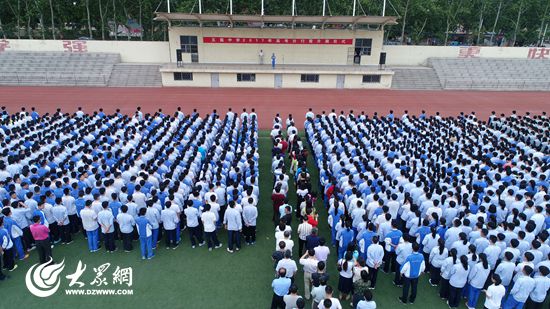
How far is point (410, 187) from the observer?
325 inches

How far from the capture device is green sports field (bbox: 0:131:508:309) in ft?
20.4

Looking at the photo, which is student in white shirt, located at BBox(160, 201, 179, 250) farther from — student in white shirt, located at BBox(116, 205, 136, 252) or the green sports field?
student in white shirt, located at BBox(116, 205, 136, 252)

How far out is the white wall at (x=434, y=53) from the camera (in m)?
28.6

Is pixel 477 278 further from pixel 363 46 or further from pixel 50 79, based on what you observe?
pixel 50 79

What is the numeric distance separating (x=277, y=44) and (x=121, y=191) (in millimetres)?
19773

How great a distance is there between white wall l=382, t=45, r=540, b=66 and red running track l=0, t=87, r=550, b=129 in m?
5.04

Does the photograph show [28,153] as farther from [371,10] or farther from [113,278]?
[371,10]

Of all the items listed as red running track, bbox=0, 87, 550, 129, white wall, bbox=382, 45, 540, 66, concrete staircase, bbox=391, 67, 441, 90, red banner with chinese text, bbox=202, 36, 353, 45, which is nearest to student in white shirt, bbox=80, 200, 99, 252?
red running track, bbox=0, 87, 550, 129

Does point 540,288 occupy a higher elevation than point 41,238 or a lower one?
higher

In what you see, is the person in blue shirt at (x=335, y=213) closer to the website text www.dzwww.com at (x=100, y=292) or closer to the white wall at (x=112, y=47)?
the website text www.dzwww.com at (x=100, y=292)

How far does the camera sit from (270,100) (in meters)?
21.5

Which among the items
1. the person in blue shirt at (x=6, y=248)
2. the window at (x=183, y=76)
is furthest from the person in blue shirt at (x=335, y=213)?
the window at (x=183, y=76)

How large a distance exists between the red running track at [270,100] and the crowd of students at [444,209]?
7142mm

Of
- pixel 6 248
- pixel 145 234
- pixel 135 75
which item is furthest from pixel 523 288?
pixel 135 75
